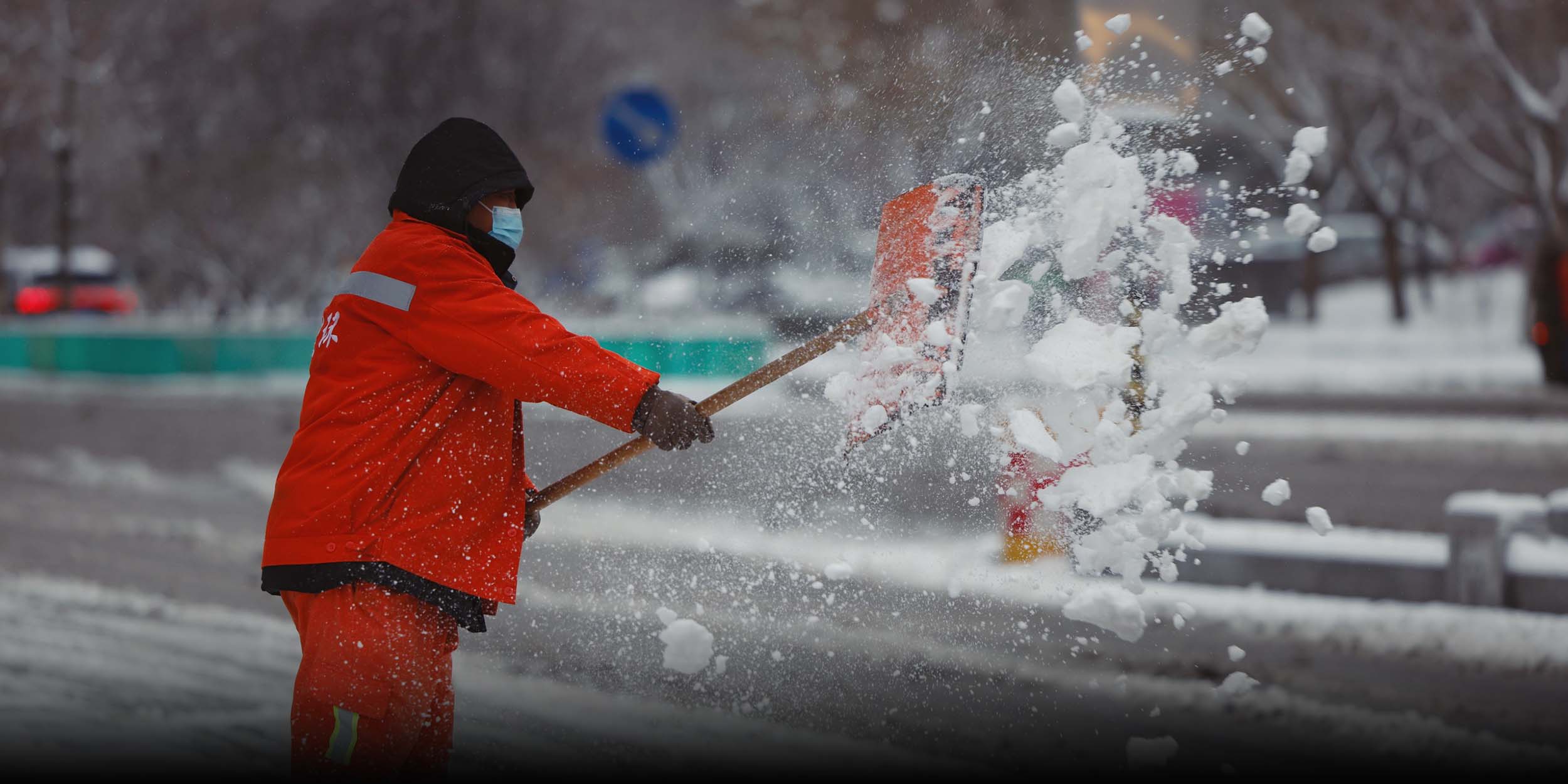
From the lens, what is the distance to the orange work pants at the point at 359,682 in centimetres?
285

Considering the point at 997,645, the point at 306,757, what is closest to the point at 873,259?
the point at 306,757

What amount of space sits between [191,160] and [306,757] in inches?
888

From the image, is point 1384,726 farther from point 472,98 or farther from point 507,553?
point 472,98

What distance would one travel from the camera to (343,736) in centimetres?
285

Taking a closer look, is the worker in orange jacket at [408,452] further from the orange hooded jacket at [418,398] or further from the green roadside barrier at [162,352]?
the green roadside barrier at [162,352]

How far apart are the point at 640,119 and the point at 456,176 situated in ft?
22.7

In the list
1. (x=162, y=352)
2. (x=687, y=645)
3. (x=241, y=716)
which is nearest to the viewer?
(x=687, y=645)

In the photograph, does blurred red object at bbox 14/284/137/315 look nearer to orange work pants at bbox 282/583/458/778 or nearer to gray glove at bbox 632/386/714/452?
orange work pants at bbox 282/583/458/778

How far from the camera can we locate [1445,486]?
34.1 feet

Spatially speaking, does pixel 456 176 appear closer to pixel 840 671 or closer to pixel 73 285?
pixel 840 671

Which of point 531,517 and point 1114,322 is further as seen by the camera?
point 1114,322

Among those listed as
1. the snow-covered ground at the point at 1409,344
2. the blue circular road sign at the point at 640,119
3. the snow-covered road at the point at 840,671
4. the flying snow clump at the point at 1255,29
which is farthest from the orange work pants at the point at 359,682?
the snow-covered ground at the point at 1409,344

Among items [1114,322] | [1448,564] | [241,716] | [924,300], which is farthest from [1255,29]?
[241,716]

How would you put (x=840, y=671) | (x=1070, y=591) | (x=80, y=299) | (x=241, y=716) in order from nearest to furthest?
(x=1070, y=591)
(x=241, y=716)
(x=840, y=671)
(x=80, y=299)
